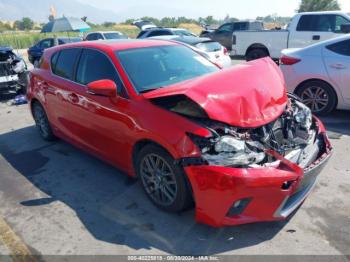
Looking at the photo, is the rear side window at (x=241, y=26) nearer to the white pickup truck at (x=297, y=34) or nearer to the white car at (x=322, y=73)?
the white pickup truck at (x=297, y=34)

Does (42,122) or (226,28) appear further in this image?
(226,28)

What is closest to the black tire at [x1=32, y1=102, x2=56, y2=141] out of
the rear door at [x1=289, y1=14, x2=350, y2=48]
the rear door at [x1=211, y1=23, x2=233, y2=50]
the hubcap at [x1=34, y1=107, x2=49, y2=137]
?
the hubcap at [x1=34, y1=107, x2=49, y2=137]

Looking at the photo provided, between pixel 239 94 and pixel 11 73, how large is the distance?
8.15m

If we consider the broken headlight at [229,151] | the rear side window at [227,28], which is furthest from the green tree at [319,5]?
the broken headlight at [229,151]

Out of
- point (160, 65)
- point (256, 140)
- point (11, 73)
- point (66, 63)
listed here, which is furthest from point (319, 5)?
point (256, 140)

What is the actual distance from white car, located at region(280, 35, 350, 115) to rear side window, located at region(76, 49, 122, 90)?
12.5 ft

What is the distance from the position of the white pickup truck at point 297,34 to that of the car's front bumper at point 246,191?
8.05 meters

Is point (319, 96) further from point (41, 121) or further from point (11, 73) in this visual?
point (11, 73)

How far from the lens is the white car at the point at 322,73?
5.76m

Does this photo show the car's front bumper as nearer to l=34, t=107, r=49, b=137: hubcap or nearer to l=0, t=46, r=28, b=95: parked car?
l=34, t=107, r=49, b=137: hubcap

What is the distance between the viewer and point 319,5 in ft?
166

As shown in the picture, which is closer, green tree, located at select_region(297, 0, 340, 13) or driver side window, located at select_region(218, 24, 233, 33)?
driver side window, located at select_region(218, 24, 233, 33)

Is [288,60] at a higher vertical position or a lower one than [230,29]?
lower

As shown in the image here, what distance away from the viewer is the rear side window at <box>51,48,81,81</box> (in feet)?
14.9
